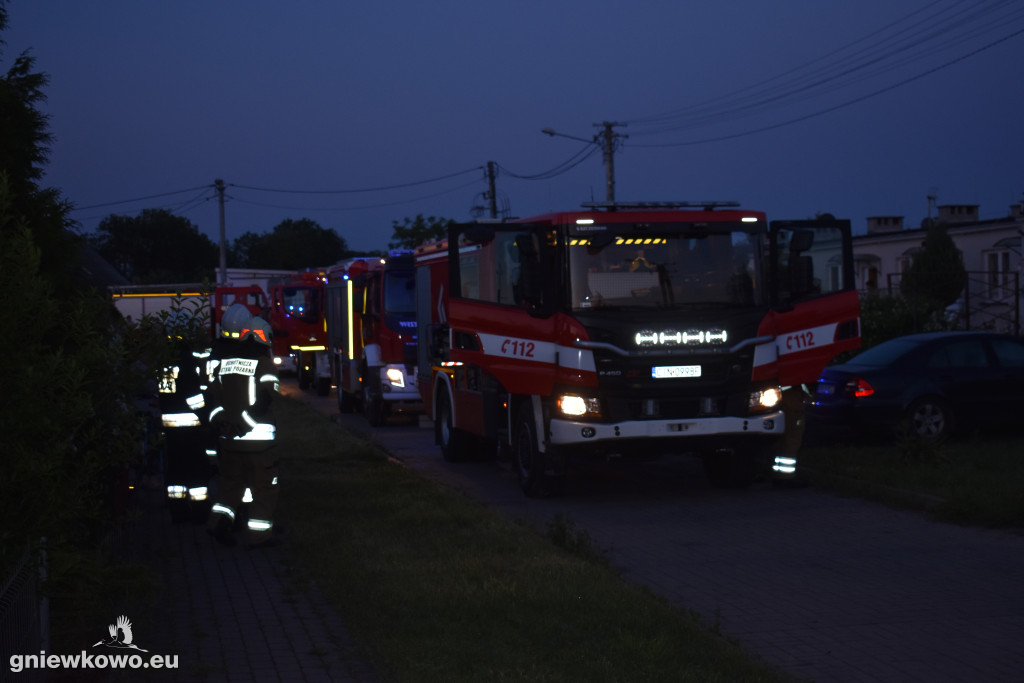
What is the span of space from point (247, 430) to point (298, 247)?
9689 centimetres

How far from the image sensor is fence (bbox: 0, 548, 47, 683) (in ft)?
15.4

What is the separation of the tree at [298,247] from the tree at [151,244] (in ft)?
32.2

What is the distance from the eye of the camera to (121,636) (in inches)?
257

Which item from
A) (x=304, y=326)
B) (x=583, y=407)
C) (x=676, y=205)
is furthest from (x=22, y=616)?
(x=304, y=326)

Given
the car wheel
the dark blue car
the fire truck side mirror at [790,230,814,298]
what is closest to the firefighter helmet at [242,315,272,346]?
the fire truck side mirror at [790,230,814,298]

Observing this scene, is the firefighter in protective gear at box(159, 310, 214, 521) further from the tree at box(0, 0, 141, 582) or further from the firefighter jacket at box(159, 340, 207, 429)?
the tree at box(0, 0, 141, 582)

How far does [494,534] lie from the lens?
9586 millimetres

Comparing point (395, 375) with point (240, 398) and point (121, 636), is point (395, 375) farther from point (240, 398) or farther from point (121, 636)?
point (121, 636)

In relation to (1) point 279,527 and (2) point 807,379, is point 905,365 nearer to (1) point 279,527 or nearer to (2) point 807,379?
(2) point 807,379

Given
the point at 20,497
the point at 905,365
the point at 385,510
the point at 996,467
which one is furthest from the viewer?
the point at 905,365

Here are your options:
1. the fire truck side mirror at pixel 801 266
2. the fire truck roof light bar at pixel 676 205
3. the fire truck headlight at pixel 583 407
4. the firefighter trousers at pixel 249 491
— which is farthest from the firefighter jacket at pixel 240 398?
the fire truck side mirror at pixel 801 266

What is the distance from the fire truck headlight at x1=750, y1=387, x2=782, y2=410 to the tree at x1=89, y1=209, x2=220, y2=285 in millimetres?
81577

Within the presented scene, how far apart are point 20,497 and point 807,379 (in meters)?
9.00

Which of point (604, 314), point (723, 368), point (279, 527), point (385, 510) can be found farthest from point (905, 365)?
point (279, 527)
